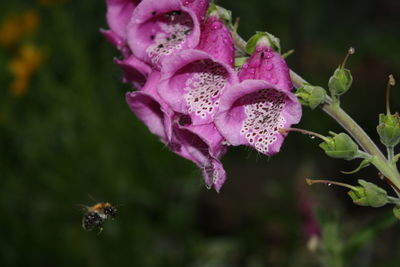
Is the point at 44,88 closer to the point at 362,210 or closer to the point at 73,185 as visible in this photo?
the point at 73,185

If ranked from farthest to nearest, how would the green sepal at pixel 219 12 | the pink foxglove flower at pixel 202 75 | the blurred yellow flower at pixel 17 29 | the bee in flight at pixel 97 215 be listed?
the blurred yellow flower at pixel 17 29
the bee in flight at pixel 97 215
the green sepal at pixel 219 12
the pink foxglove flower at pixel 202 75

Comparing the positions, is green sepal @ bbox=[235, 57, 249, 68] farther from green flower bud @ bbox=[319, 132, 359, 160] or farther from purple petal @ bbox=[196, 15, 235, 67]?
green flower bud @ bbox=[319, 132, 359, 160]

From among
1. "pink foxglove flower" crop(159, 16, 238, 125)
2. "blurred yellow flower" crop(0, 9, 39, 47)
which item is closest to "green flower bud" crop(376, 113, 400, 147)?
"pink foxglove flower" crop(159, 16, 238, 125)

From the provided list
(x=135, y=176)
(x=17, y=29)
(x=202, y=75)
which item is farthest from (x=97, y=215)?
(x=17, y=29)

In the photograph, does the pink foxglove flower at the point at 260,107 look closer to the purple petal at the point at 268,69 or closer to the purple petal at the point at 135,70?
the purple petal at the point at 268,69

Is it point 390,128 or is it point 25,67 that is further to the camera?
point 25,67

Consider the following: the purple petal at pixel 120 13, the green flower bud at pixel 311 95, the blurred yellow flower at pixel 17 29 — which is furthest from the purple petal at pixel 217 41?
the blurred yellow flower at pixel 17 29

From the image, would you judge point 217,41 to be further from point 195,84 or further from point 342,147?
point 342,147
